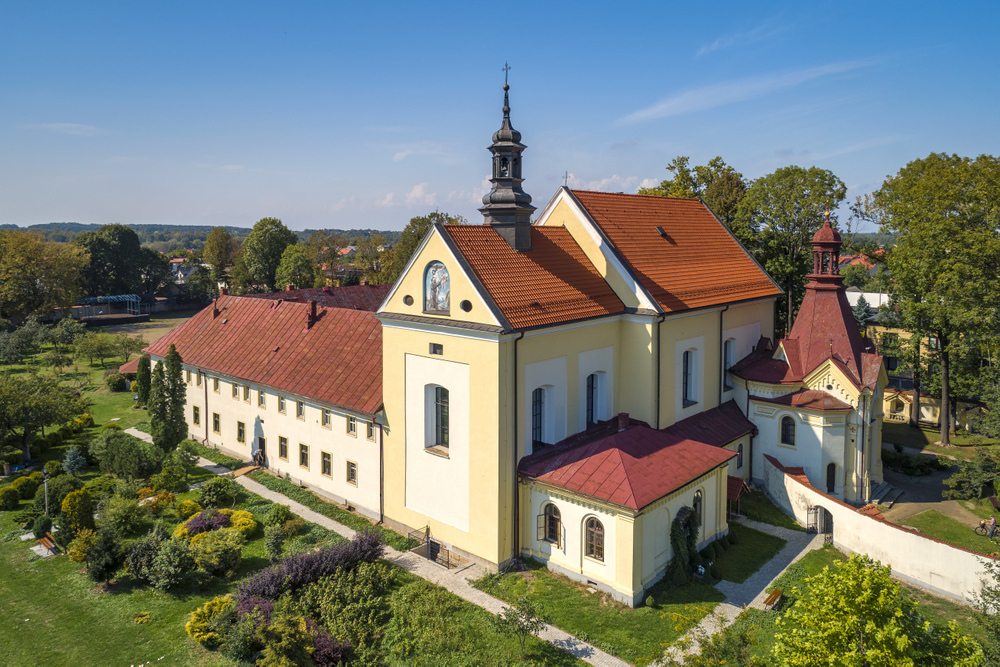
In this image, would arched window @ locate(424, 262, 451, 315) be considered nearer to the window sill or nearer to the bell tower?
the bell tower

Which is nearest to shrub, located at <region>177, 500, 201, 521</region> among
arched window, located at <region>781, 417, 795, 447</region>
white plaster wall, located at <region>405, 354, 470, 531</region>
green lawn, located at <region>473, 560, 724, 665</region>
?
white plaster wall, located at <region>405, 354, 470, 531</region>

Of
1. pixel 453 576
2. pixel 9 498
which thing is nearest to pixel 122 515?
pixel 9 498

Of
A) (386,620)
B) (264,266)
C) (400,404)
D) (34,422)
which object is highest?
(264,266)

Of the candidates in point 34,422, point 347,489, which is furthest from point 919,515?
point 34,422

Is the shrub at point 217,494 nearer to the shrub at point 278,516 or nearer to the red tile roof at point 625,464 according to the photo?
the shrub at point 278,516

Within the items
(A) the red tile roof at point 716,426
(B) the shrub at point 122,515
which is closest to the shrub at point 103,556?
(B) the shrub at point 122,515

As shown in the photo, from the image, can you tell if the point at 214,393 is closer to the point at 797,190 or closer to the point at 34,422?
the point at 34,422
